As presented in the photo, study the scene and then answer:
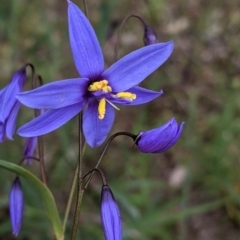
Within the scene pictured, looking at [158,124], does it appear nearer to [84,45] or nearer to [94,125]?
[94,125]

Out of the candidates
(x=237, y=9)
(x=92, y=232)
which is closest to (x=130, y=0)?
(x=237, y=9)

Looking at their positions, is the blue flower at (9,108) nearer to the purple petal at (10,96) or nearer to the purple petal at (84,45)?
the purple petal at (10,96)

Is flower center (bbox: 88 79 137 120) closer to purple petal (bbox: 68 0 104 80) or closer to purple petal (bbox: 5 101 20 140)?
purple petal (bbox: 68 0 104 80)

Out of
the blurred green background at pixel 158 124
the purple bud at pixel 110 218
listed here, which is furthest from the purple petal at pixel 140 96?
the blurred green background at pixel 158 124

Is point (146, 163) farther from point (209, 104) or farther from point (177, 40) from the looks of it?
point (177, 40)

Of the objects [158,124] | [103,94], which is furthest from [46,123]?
[158,124]

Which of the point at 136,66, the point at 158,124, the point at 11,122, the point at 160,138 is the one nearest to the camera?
the point at 160,138
